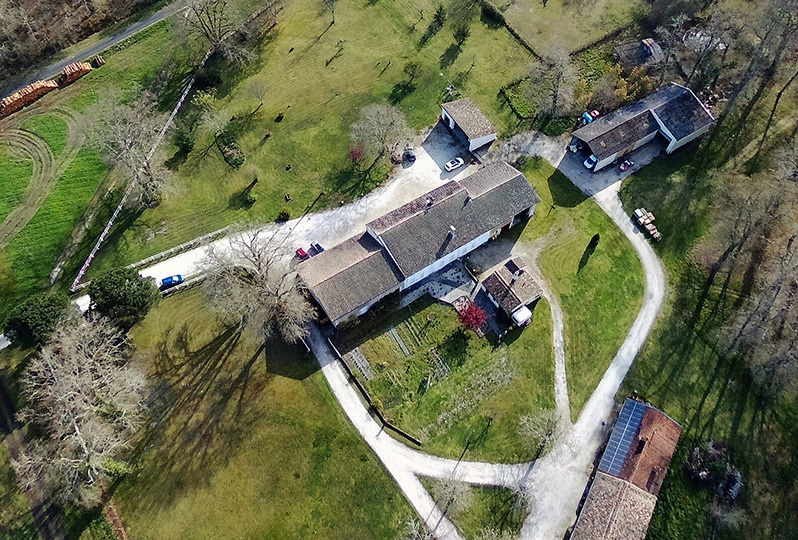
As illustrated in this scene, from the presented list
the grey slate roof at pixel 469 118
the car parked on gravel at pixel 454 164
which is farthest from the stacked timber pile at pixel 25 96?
the car parked on gravel at pixel 454 164

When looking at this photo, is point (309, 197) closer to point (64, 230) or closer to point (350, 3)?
point (64, 230)

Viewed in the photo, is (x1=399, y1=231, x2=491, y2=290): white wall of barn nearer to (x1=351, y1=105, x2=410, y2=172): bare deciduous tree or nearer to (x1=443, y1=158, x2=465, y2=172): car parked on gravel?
(x1=443, y1=158, x2=465, y2=172): car parked on gravel

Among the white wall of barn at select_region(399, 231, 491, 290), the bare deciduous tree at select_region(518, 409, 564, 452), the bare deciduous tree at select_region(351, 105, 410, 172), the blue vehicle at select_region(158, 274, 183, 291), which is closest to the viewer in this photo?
the bare deciduous tree at select_region(518, 409, 564, 452)

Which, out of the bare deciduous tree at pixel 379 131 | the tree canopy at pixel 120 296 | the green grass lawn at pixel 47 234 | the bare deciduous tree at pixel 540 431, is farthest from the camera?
the bare deciduous tree at pixel 379 131

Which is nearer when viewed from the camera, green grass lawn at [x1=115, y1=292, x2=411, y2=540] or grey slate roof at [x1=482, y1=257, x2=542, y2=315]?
green grass lawn at [x1=115, y1=292, x2=411, y2=540]

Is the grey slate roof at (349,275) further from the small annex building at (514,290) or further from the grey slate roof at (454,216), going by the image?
the small annex building at (514,290)

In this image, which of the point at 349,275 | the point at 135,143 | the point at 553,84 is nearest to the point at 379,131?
the point at 349,275

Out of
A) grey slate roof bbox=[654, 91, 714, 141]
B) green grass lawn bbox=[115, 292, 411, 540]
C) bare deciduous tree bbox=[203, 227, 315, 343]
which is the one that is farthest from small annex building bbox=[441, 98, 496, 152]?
green grass lawn bbox=[115, 292, 411, 540]
